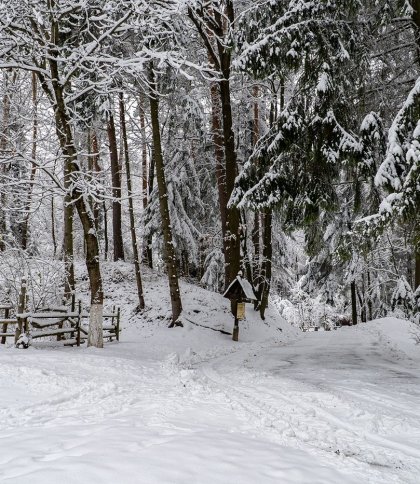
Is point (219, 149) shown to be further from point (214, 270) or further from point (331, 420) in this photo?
point (331, 420)

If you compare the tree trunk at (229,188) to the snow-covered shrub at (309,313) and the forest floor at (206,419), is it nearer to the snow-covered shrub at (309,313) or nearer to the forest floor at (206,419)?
the forest floor at (206,419)

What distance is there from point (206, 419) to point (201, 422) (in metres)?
0.18

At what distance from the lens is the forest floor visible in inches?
137

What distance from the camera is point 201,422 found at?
5.00 m

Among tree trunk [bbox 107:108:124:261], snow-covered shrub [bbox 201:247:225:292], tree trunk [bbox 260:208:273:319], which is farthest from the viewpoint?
snow-covered shrub [bbox 201:247:225:292]

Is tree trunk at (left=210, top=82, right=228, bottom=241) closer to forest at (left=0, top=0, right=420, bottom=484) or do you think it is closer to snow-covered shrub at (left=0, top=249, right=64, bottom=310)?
forest at (left=0, top=0, right=420, bottom=484)

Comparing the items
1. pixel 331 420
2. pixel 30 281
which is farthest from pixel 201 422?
pixel 30 281

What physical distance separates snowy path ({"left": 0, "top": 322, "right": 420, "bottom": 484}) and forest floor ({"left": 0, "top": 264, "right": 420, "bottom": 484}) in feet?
0.06

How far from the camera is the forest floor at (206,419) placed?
3.47 m

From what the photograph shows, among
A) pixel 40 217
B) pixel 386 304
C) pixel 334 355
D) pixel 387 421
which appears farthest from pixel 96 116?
pixel 386 304

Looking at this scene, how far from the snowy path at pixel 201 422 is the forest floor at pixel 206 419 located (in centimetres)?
2

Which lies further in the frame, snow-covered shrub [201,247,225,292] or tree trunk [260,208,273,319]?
snow-covered shrub [201,247,225,292]

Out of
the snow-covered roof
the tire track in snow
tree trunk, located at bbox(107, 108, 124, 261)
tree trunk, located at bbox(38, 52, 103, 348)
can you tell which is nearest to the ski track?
the tire track in snow

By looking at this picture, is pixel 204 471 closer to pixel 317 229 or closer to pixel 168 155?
pixel 317 229
